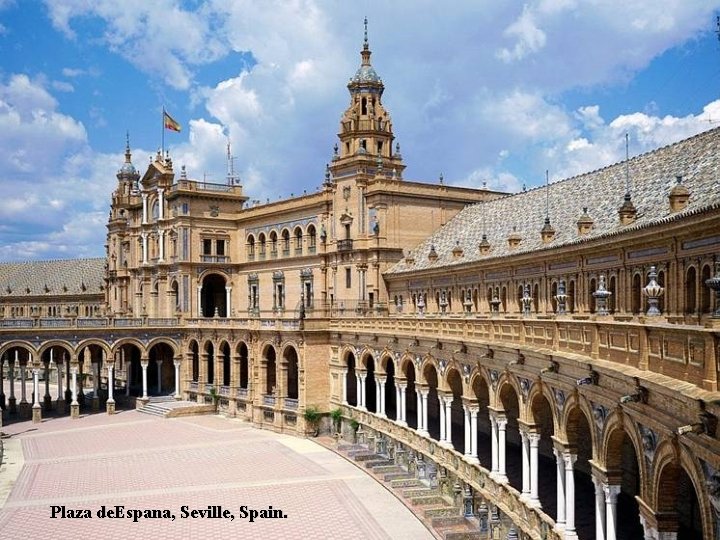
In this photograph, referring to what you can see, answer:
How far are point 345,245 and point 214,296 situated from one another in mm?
22616

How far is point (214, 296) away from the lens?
79750mm

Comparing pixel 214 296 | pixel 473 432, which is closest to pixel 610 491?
pixel 473 432

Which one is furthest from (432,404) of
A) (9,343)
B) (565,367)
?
(9,343)

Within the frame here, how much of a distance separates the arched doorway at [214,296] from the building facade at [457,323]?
20 centimetres

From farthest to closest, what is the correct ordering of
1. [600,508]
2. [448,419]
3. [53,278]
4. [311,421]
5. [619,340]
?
1. [53,278]
2. [311,421]
3. [448,419]
4. [600,508]
5. [619,340]

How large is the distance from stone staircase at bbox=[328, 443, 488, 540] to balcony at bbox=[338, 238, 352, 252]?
1773cm

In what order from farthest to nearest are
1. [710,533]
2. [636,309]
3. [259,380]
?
1. [259,380]
2. [636,309]
3. [710,533]

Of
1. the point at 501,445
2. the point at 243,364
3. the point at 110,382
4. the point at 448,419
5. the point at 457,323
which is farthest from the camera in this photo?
the point at 243,364

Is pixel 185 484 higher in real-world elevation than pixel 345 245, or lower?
lower

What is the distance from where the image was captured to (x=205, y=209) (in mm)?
76562

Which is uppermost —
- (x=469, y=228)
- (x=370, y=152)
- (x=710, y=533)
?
(x=370, y=152)

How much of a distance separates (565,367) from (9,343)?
167 feet

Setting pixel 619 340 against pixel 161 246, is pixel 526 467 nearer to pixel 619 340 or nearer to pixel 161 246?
pixel 619 340

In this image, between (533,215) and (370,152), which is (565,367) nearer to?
(533,215)
